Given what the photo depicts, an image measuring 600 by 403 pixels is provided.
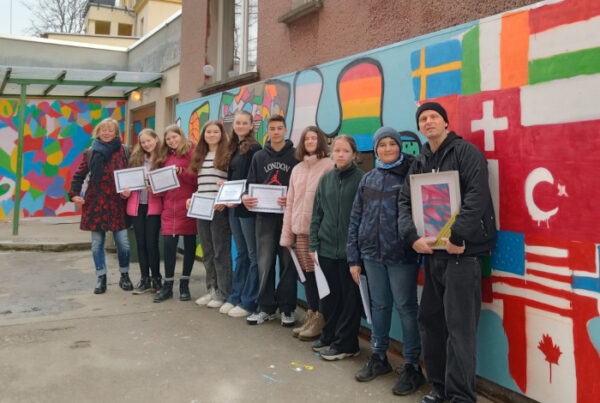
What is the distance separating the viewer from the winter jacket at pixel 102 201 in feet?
17.7

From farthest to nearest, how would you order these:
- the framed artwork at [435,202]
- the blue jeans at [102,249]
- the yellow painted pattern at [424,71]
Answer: the blue jeans at [102,249] → the yellow painted pattern at [424,71] → the framed artwork at [435,202]

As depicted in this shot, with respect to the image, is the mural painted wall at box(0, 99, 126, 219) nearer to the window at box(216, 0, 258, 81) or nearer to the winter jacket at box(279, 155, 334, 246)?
the window at box(216, 0, 258, 81)

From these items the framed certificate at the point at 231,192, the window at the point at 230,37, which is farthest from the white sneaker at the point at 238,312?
the window at the point at 230,37

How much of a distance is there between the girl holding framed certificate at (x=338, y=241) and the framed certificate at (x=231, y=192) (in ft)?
3.35

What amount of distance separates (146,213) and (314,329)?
2493 millimetres

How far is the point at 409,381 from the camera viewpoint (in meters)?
3.12

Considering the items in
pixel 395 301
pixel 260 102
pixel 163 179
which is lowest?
pixel 395 301

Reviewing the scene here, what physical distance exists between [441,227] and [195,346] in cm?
221

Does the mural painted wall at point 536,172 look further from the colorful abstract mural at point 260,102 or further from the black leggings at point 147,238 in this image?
the black leggings at point 147,238

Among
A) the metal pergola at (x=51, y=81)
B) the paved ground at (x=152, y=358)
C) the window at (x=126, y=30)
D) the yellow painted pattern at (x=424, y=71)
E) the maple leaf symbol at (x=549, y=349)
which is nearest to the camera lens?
the maple leaf symbol at (x=549, y=349)

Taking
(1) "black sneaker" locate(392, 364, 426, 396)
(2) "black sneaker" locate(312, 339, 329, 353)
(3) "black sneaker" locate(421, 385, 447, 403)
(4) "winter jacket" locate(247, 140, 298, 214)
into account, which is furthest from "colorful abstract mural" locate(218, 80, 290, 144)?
(3) "black sneaker" locate(421, 385, 447, 403)

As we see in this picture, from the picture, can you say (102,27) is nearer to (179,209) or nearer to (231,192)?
(179,209)

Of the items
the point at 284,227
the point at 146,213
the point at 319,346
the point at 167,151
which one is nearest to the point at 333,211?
the point at 284,227

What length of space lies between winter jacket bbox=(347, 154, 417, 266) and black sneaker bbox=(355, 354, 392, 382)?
26.7 inches
